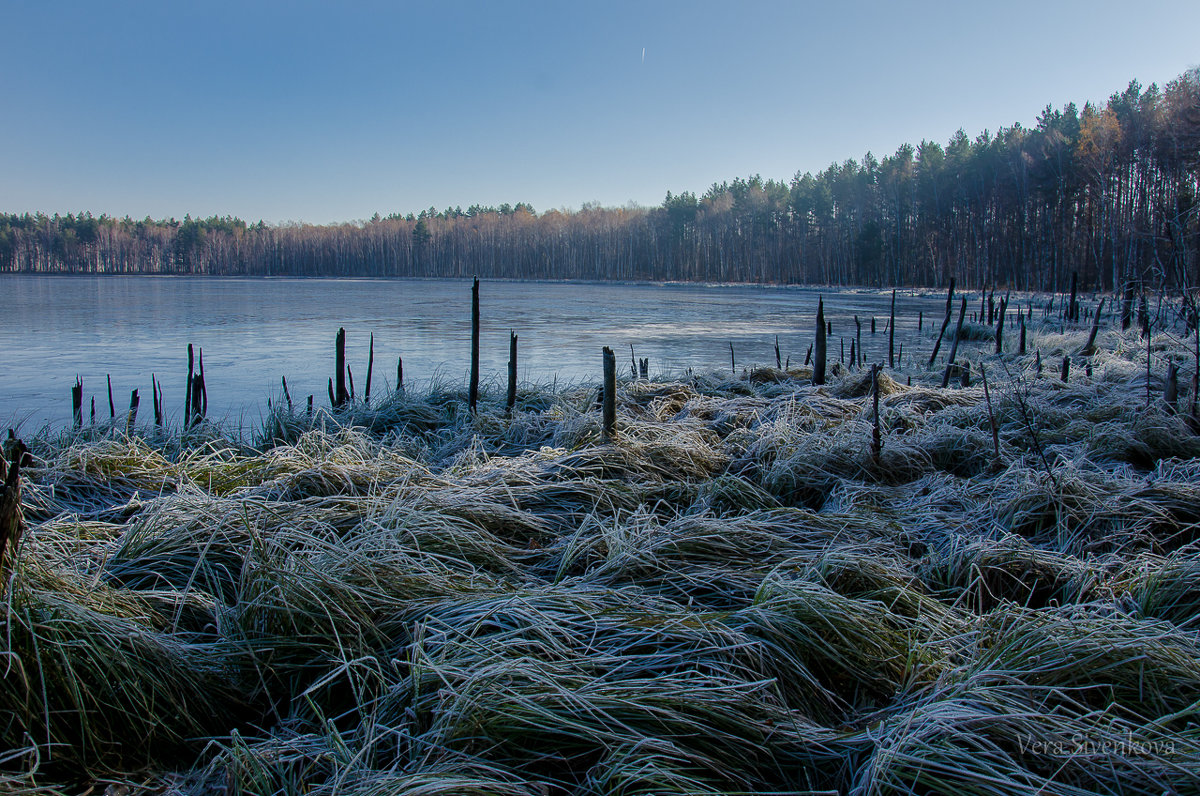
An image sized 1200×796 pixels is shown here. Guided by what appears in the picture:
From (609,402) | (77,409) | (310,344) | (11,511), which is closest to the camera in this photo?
(11,511)

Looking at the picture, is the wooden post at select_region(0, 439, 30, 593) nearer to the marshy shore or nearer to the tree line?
the marshy shore

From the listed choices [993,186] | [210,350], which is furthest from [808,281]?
[210,350]

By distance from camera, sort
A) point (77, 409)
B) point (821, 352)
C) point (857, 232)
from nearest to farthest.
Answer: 1. point (77, 409)
2. point (821, 352)
3. point (857, 232)

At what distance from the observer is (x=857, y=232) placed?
63.4m

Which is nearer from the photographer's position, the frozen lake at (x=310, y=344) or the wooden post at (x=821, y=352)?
the wooden post at (x=821, y=352)

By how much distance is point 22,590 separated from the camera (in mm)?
2014

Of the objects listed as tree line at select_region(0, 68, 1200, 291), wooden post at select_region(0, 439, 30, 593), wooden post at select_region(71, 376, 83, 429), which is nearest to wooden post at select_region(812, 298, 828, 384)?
tree line at select_region(0, 68, 1200, 291)

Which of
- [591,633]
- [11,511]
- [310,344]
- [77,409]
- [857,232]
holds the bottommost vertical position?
[591,633]

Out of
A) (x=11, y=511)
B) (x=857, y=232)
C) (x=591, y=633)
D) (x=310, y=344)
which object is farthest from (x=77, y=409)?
(x=857, y=232)

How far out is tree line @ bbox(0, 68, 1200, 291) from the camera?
35844 mm

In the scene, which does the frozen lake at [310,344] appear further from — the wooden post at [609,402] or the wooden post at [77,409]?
the wooden post at [609,402]

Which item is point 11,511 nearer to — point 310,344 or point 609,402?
point 609,402

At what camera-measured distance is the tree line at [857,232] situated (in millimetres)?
35844

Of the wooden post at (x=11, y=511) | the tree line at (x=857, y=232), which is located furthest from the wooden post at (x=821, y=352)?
the wooden post at (x=11, y=511)
